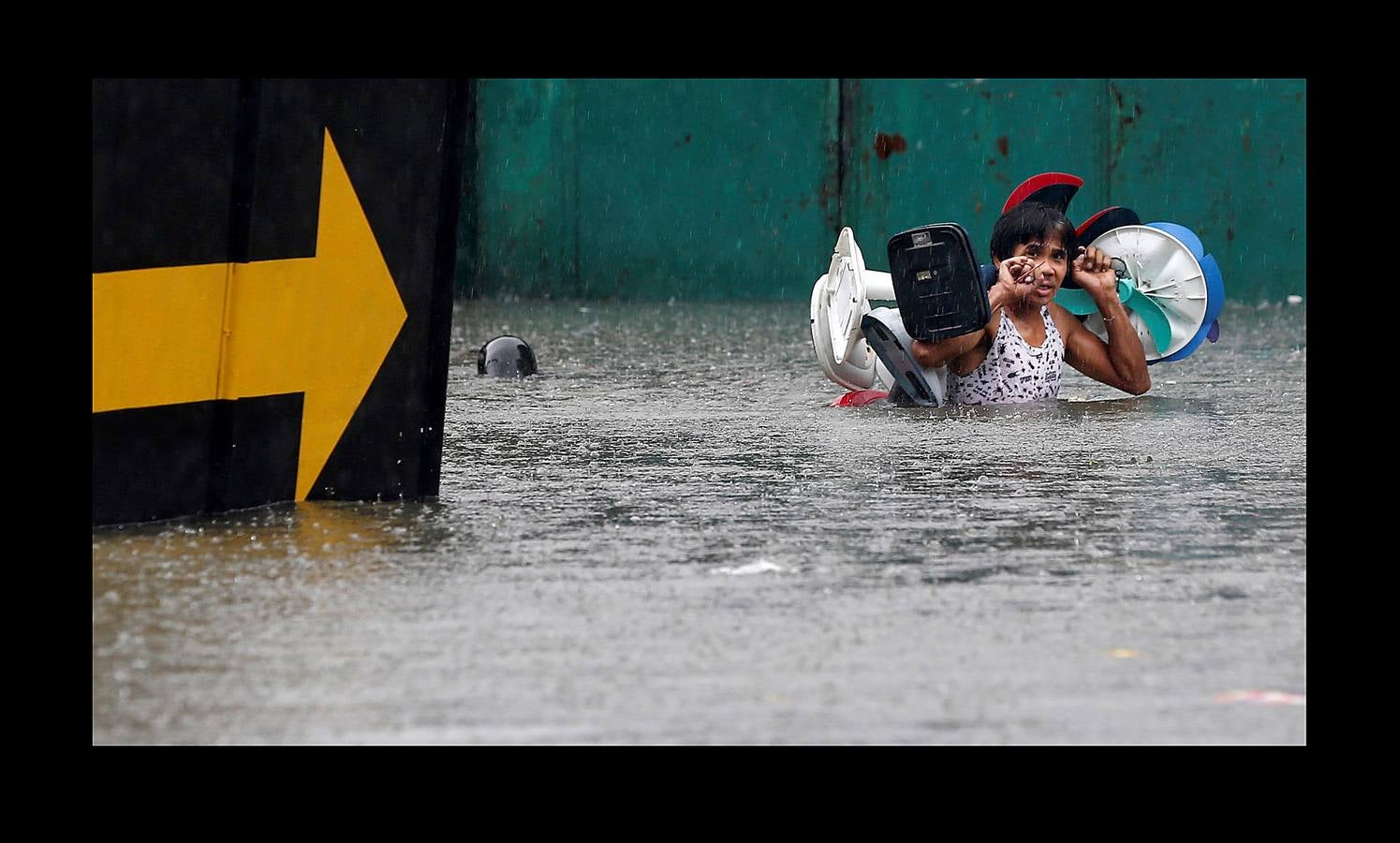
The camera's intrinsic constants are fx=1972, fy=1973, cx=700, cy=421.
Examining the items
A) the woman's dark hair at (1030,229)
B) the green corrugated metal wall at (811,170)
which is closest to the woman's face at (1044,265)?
the woman's dark hair at (1030,229)

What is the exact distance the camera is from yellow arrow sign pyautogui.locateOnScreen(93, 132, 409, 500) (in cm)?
436

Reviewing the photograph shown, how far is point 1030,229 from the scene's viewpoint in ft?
21.9

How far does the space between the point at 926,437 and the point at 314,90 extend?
7.57 ft

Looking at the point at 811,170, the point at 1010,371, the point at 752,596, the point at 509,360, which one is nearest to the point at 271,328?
the point at 752,596

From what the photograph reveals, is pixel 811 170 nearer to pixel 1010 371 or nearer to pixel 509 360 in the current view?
pixel 509 360

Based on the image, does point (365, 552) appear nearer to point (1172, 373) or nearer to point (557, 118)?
point (1172, 373)

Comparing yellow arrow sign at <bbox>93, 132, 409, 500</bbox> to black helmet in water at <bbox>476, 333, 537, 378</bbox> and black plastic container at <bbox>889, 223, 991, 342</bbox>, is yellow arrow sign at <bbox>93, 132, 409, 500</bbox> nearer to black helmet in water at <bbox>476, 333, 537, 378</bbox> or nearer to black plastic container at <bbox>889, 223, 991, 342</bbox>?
black plastic container at <bbox>889, 223, 991, 342</bbox>

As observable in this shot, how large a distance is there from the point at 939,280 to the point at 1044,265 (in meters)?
0.51

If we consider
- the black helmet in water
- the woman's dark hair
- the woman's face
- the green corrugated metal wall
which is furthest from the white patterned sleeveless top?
the green corrugated metal wall

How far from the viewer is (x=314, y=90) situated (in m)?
4.65

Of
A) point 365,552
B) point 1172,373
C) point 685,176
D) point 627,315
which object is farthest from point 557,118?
point 365,552

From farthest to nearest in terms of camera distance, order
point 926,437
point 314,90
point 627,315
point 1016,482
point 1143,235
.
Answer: point 627,315 < point 1143,235 < point 926,437 < point 1016,482 < point 314,90

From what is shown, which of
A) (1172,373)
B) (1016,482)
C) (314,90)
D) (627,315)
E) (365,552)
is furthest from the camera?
(627,315)

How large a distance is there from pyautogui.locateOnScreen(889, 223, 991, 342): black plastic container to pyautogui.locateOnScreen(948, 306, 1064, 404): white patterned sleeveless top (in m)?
0.38
